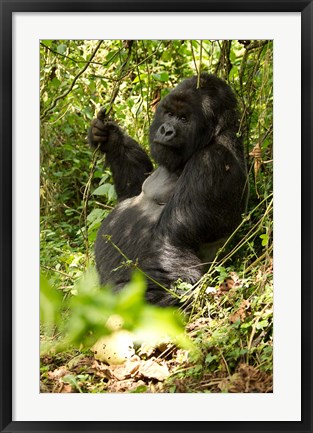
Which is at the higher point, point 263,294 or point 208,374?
point 263,294

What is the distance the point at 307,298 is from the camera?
2.37 meters

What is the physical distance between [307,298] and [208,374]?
587mm

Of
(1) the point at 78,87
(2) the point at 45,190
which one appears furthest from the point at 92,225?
(1) the point at 78,87

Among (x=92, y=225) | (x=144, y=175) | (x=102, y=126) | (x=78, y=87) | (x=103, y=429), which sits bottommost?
(x=103, y=429)

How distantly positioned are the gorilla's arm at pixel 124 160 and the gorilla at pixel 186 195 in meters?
0.38

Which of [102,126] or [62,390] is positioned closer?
[62,390]

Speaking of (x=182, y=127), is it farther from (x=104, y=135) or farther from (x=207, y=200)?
(x=104, y=135)

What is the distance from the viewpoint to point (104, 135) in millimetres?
4207

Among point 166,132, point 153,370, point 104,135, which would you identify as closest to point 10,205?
point 153,370

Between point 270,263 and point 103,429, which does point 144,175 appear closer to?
point 270,263

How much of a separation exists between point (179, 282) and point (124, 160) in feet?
3.96

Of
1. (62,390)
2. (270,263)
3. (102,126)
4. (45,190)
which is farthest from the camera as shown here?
(45,190)

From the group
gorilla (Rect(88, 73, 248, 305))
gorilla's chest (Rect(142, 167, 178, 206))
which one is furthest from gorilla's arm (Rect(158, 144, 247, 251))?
gorilla's chest (Rect(142, 167, 178, 206))

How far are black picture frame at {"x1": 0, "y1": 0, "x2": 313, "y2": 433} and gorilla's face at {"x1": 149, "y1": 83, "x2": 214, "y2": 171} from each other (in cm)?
123
